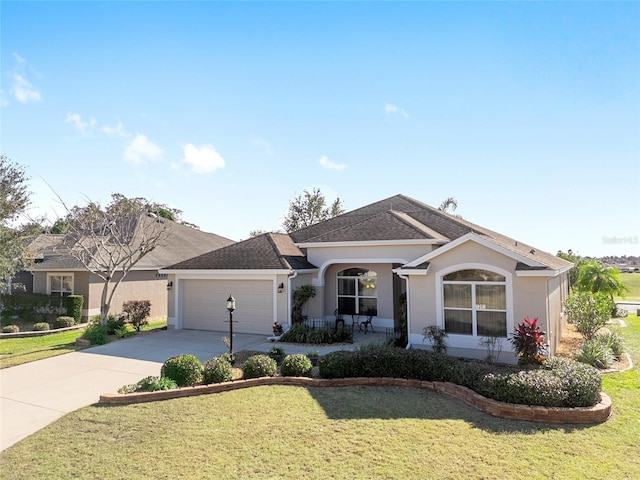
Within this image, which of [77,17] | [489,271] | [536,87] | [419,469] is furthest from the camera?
[536,87]

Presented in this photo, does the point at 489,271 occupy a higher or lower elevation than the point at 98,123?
lower

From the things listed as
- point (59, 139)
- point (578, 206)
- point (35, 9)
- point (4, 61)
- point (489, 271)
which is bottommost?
point (489, 271)

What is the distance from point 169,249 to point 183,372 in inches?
758

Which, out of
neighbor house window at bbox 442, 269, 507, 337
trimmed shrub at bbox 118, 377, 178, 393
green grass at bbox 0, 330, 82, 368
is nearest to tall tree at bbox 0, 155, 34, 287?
green grass at bbox 0, 330, 82, 368

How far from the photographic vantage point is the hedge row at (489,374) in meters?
7.62

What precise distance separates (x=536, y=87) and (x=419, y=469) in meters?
13.1

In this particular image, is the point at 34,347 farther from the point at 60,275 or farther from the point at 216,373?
the point at 216,373

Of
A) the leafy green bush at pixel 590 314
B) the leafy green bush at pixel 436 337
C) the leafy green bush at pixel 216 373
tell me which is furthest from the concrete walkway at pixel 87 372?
the leafy green bush at pixel 590 314

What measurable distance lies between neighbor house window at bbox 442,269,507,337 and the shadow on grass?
404cm

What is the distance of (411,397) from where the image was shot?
858 cm

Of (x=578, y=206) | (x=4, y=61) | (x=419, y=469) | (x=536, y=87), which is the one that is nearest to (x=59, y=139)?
(x=4, y=61)

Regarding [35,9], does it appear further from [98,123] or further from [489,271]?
[489,271]

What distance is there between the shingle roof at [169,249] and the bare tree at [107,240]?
0.97m

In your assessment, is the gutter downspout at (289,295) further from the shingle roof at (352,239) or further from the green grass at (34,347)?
the green grass at (34,347)
